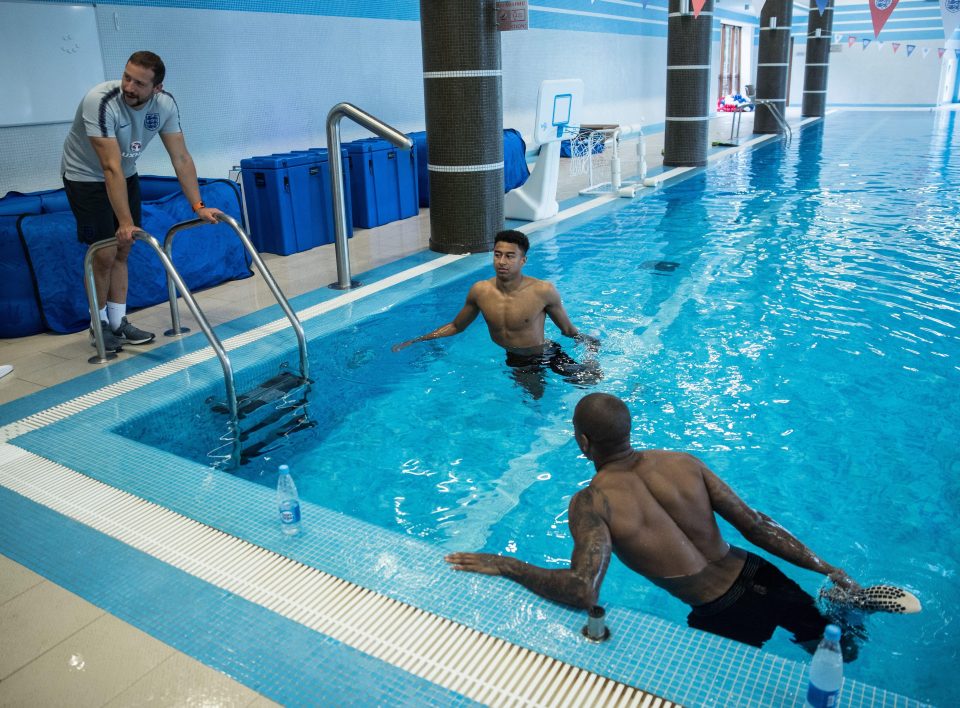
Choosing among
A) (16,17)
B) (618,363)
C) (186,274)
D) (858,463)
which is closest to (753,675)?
(858,463)

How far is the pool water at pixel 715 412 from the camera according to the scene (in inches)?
126

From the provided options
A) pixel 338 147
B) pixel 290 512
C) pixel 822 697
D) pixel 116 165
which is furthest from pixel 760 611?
pixel 338 147

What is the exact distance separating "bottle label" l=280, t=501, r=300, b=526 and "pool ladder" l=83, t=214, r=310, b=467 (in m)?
1.11

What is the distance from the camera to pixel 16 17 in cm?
654

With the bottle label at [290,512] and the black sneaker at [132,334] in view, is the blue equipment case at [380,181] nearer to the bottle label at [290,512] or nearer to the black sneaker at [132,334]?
the black sneaker at [132,334]

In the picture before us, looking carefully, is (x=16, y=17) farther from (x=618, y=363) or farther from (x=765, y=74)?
(x=765, y=74)

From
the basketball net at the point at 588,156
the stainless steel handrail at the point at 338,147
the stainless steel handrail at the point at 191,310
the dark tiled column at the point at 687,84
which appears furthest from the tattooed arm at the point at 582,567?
the dark tiled column at the point at 687,84

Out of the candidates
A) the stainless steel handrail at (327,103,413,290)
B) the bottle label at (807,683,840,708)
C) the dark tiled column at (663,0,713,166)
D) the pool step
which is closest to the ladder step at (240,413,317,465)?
the pool step

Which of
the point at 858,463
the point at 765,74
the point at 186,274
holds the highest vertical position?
the point at 765,74

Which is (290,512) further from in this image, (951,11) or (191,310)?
(951,11)

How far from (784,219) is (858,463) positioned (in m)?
5.89

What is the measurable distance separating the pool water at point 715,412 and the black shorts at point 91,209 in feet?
4.59

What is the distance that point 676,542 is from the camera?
2.35 metres

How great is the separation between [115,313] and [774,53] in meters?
17.5
